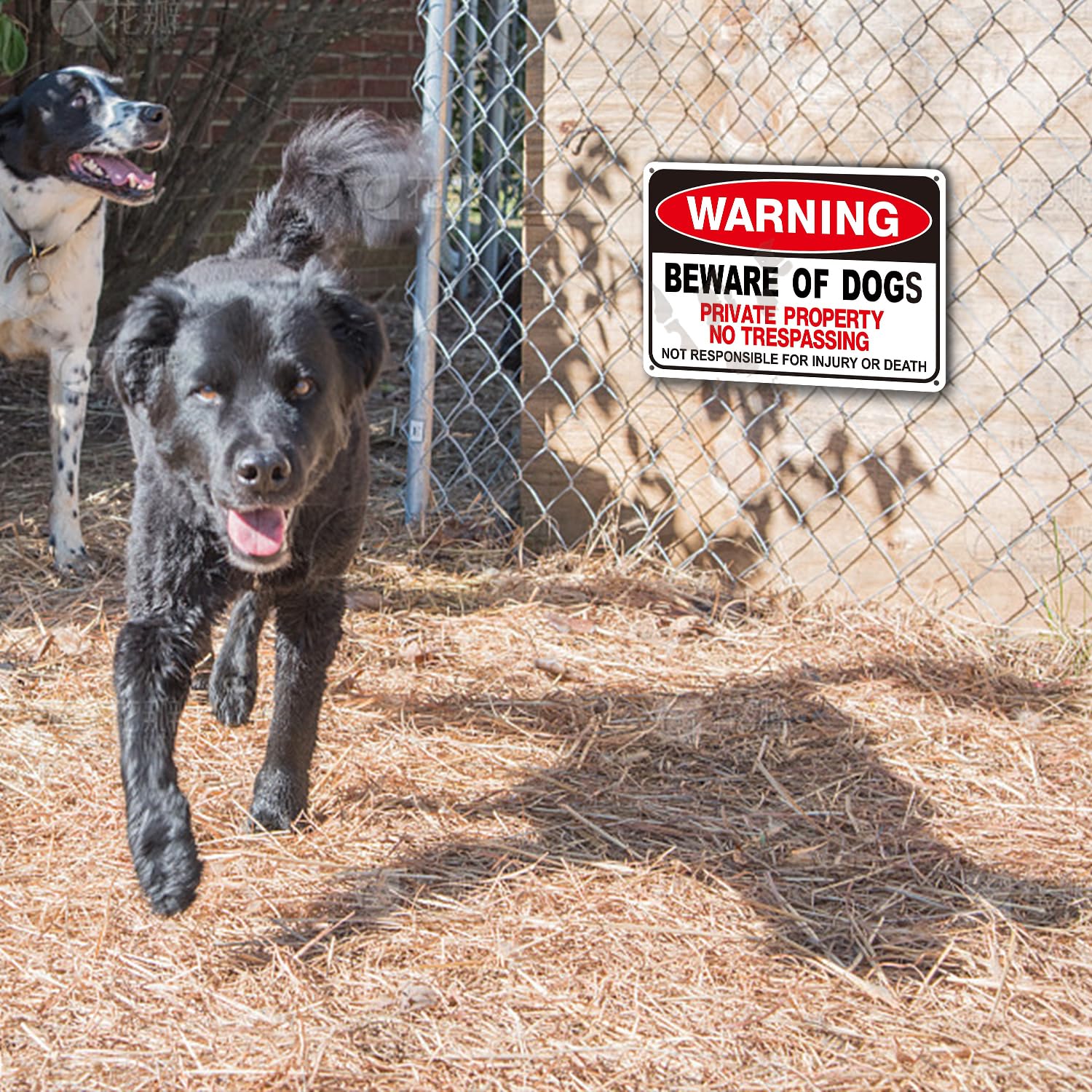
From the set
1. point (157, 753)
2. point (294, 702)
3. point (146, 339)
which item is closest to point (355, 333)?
point (146, 339)

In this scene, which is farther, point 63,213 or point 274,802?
point 63,213

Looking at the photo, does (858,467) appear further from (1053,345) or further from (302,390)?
(302,390)

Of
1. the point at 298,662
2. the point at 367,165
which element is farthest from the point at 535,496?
the point at 298,662

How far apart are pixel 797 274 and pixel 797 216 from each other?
5.9 inches

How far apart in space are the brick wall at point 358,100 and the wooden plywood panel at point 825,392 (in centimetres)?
307

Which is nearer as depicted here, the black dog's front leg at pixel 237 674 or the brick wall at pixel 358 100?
the black dog's front leg at pixel 237 674

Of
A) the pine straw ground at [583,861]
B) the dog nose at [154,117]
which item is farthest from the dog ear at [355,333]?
the dog nose at [154,117]

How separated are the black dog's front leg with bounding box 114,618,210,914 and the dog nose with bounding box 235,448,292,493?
0.39 meters

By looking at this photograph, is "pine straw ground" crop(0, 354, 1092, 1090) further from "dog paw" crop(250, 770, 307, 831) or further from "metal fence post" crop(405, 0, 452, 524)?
"metal fence post" crop(405, 0, 452, 524)

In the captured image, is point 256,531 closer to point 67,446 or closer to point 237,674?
point 237,674

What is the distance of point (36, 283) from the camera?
4633mm

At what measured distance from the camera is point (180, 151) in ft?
22.0

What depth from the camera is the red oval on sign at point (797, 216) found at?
12.8 ft

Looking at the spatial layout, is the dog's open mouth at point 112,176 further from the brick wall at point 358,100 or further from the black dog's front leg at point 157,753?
the brick wall at point 358,100
